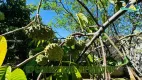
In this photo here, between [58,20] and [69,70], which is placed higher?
[58,20]

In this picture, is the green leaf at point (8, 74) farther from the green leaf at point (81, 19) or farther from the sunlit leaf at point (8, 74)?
the green leaf at point (81, 19)

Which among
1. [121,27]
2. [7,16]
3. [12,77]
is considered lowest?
[12,77]

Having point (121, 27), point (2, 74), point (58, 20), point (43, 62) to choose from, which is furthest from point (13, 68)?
point (58, 20)

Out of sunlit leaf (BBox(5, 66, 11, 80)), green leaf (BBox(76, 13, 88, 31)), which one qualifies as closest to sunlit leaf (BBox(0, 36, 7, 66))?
sunlit leaf (BBox(5, 66, 11, 80))

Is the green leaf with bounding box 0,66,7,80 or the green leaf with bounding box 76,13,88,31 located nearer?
the green leaf with bounding box 0,66,7,80

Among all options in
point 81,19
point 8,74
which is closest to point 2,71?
point 8,74

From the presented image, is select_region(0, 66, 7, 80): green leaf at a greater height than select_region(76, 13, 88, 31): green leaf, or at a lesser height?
lesser

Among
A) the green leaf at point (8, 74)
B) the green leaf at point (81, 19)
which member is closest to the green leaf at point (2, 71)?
the green leaf at point (8, 74)

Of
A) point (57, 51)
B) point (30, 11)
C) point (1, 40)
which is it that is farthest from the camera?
point (30, 11)

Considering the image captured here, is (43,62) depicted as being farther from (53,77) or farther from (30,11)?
(30,11)

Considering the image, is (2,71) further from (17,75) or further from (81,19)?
(81,19)

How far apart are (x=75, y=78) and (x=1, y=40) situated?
323 millimetres

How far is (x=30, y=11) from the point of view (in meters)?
10.6

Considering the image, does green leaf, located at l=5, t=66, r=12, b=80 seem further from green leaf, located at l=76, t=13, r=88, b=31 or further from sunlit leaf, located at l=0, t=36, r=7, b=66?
green leaf, located at l=76, t=13, r=88, b=31
